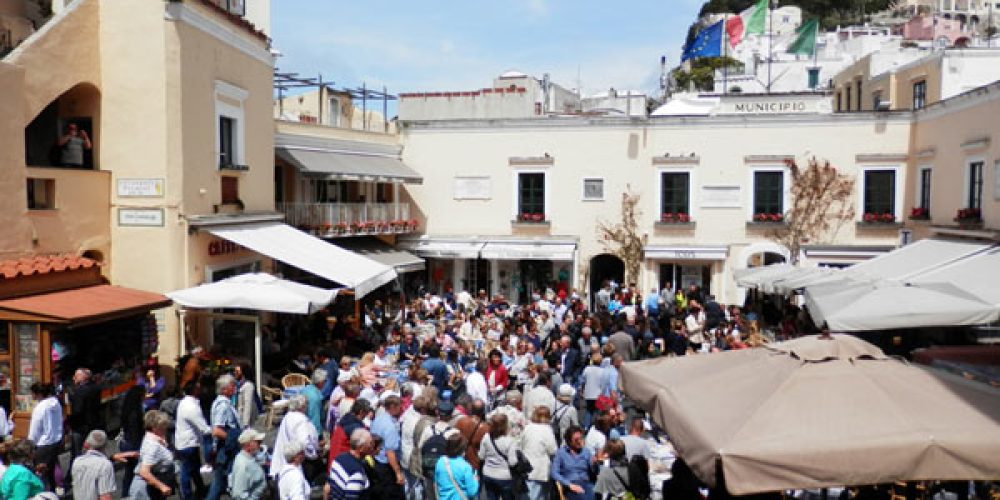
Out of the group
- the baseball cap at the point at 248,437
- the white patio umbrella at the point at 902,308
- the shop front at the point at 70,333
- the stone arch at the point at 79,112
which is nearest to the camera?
the baseball cap at the point at 248,437

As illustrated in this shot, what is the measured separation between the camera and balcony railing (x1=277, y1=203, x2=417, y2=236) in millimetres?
20016

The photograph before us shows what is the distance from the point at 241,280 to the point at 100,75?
4424 mm

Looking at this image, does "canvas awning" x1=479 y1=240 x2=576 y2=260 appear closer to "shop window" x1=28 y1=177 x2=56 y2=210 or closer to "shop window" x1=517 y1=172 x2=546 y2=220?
"shop window" x1=517 y1=172 x2=546 y2=220

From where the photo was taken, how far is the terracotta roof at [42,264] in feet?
34.9

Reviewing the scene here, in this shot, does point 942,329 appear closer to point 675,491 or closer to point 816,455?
point 675,491

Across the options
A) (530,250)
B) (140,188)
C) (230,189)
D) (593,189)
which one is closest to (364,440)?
(140,188)

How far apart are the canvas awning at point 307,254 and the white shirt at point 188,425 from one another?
5.86 meters

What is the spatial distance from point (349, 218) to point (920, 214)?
16.3m

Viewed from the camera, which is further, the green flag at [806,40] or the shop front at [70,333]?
the green flag at [806,40]

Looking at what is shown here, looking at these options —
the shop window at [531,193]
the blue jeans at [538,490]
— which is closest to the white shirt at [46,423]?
the blue jeans at [538,490]

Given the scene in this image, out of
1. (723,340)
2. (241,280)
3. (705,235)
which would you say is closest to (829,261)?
(705,235)

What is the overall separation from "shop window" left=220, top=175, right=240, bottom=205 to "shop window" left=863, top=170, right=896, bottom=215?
17800 mm

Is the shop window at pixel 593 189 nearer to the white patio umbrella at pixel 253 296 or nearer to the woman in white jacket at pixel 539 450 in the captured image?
the white patio umbrella at pixel 253 296

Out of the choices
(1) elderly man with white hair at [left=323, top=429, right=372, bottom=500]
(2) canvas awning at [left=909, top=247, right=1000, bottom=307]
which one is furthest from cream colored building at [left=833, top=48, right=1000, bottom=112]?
(1) elderly man with white hair at [left=323, top=429, right=372, bottom=500]
